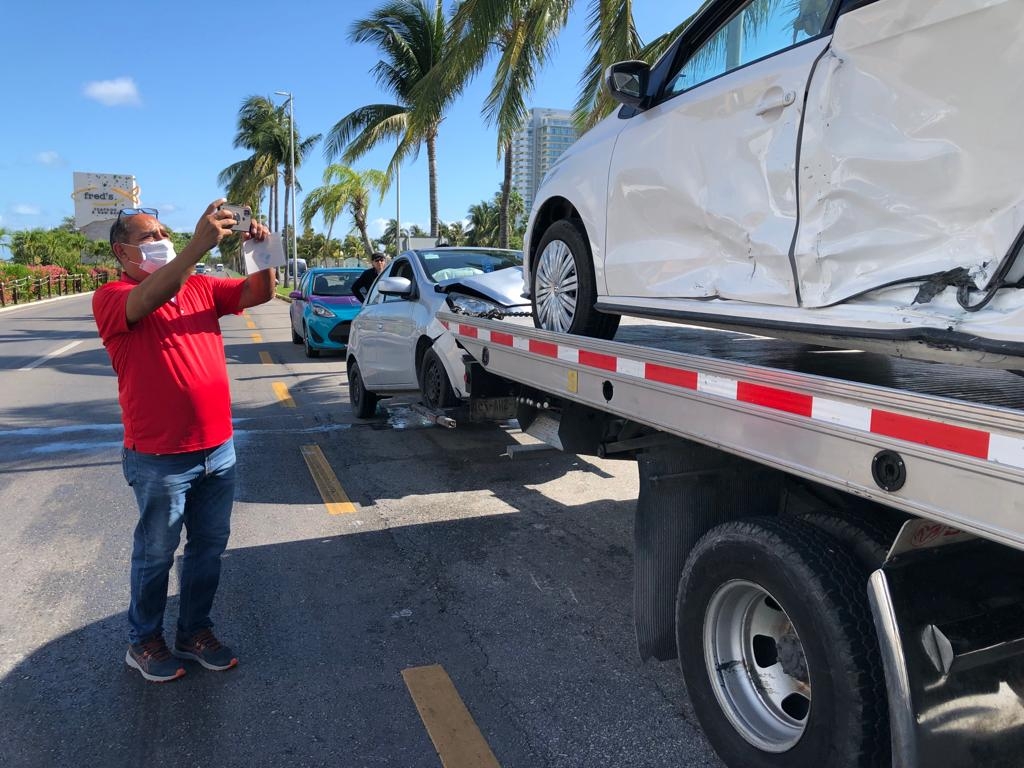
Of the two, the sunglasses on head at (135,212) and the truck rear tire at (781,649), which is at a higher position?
the sunglasses on head at (135,212)

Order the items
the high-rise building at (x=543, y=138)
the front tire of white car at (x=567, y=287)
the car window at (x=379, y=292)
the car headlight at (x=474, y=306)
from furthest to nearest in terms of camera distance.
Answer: the high-rise building at (x=543, y=138) → the car window at (x=379, y=292) → the car headlight at (x=474, y=306) → the front tire of white car at (x=567, y=287)

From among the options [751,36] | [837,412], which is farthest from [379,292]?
[837,412]

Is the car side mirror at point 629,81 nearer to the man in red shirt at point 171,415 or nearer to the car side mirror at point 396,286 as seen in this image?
the man in red shirt at point 171,415

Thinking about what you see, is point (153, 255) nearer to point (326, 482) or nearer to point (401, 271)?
point (326, 482)

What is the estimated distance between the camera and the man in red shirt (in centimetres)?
299

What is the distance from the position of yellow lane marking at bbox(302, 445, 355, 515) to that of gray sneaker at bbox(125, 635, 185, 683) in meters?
2.18

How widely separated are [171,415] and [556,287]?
Result: 2235 millimetres

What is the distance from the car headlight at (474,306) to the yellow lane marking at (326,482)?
66.3 inches

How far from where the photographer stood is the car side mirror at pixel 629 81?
11.6ft

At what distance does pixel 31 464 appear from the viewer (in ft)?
22.0

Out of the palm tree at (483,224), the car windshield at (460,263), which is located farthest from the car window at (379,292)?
the palm tree at (483,224)

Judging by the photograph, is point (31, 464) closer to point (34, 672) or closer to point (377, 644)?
point (34, 672)

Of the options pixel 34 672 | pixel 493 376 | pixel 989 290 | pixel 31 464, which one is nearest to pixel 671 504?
pixel 989 290

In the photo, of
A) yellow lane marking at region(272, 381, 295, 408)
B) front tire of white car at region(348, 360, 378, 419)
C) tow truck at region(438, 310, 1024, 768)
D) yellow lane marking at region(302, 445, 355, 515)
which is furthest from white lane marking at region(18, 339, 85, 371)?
tow truck at region(438, 310, 1024, 768)
